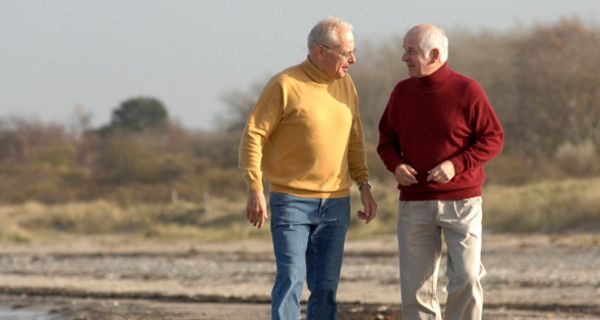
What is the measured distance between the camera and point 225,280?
61.9 feet

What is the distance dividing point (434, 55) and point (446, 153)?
506mm

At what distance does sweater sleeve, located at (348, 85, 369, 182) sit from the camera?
7852 mm

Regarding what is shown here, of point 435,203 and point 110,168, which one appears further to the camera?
point 110,168

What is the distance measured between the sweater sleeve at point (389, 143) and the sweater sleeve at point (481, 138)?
0.37 m

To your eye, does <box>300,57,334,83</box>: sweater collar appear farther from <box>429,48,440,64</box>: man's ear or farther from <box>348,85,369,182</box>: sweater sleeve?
<box>429,48,440,64</box>: man's ear

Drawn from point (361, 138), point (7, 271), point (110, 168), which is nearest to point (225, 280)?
point (7, 271)

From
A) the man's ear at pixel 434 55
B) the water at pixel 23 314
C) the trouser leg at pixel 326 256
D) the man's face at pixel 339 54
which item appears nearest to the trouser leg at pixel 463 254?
the trouser leg at pixel 326 256

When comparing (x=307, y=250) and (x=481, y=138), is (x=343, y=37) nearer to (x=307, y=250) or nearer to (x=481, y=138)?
(x=481, y=138)

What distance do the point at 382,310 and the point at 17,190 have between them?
1635 inches

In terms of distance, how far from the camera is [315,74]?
302 inches

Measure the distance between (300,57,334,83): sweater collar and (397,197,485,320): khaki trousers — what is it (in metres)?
0.77

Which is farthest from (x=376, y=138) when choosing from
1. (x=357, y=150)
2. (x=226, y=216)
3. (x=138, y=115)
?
→ (x=357, y=150)

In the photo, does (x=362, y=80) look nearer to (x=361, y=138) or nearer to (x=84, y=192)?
(x=84, y=192)

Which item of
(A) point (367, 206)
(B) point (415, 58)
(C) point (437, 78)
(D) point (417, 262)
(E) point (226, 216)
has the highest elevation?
(B) point (415, 58)
